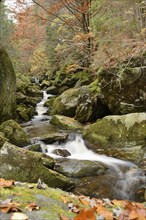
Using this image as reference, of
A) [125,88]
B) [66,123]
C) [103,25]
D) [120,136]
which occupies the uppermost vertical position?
[103,25]

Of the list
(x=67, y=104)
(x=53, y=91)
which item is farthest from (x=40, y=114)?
(x=53, y=91)

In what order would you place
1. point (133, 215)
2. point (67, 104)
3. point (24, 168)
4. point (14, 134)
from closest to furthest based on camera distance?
point (133, 215) < point (24, 168) < point (14, 134) < point (67, 104)

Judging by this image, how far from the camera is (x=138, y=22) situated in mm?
12539

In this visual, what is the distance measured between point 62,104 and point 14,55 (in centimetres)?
1164

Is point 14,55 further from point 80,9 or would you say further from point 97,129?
point 97,129

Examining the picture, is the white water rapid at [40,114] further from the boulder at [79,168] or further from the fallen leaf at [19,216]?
the fallen leaf at [19,216]

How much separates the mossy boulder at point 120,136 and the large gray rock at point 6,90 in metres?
4.00

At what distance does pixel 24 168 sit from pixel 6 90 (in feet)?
23.1

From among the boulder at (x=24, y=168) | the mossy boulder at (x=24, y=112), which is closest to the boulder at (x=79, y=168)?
the boulder at (x=24, y=168)

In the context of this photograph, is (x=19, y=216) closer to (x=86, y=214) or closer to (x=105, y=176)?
(x=86, y=214)

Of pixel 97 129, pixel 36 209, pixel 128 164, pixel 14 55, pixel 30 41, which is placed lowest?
pixel 128 164

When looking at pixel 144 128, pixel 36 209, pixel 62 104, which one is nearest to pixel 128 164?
pixel 144 128

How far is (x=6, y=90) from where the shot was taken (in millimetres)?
11766

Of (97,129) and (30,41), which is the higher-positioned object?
(30,41)
